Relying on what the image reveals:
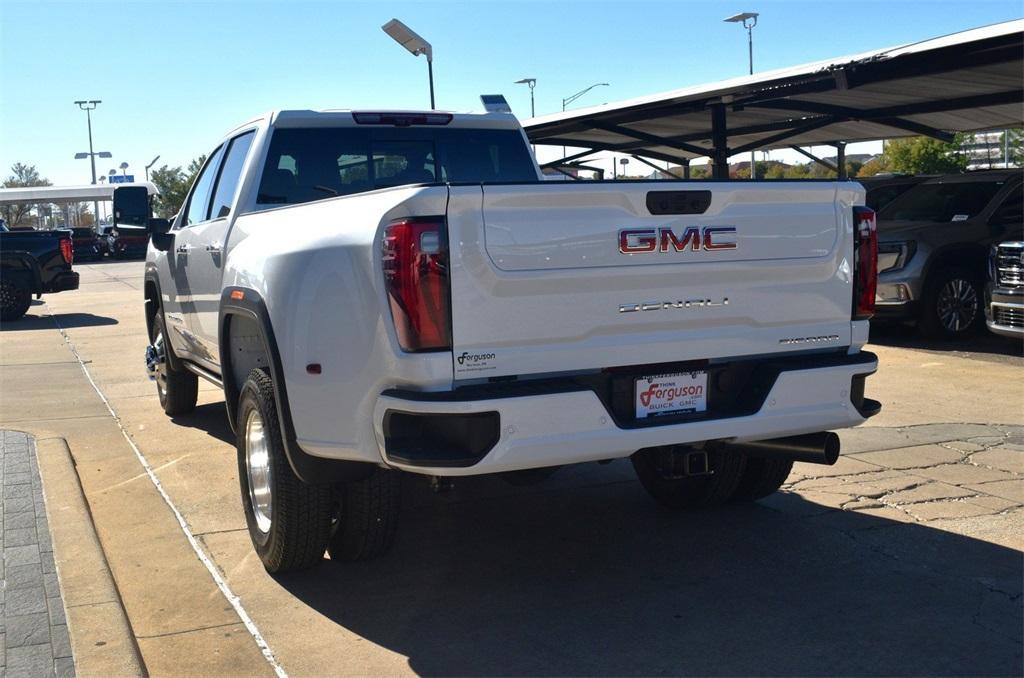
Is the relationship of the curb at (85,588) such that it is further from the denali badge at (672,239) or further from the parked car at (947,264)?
the parked car at (947,264)

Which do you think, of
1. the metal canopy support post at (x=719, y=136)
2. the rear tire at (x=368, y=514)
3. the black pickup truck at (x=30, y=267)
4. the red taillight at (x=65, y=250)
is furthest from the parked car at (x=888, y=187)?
the red taillight at (x=65, y=250)

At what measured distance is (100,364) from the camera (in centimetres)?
1241

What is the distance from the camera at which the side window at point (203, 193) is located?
7.02 metres

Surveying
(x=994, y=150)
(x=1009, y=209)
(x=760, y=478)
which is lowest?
(x=760, y=478)

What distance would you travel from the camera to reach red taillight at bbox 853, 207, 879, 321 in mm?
4634

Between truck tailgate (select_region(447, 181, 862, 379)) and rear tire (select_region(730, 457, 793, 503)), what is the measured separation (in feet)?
3.60

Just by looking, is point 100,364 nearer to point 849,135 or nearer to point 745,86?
point 745,86

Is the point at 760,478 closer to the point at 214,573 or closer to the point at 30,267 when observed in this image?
the point at 214,573

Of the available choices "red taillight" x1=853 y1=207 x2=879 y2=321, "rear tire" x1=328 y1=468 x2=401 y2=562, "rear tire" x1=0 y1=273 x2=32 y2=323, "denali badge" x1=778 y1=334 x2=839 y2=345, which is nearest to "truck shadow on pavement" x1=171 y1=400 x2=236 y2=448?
"rear tire" x1=328 y1=468 x2=401 y2=562

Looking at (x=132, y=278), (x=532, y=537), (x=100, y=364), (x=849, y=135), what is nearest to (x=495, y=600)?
(x=532, y=537)

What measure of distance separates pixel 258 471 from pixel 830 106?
12.5 meters

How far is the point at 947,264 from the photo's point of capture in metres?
12.0

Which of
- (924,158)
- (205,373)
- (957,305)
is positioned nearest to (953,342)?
(957,305)

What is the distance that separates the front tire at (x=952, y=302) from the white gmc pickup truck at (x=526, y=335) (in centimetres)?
780
